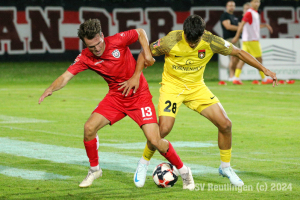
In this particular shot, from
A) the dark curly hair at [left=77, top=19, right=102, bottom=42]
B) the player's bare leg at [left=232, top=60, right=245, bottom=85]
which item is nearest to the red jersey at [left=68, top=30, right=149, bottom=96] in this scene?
the dark curly hair at [left=77, top=19, right=102, bottom=42]

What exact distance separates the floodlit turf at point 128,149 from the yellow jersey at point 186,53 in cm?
117

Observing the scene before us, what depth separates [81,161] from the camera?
724 centimetres

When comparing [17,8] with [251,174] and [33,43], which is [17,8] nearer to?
[33,43]

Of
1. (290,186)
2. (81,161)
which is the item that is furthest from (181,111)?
(290,186)

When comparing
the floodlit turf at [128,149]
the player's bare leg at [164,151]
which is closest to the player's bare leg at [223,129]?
the floodlit turf at [128,149]

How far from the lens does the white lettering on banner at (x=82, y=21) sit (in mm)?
24625

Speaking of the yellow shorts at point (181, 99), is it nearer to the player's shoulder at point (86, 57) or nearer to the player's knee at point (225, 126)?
the player's knee at point (225, 126)

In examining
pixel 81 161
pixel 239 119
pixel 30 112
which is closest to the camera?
pixel 81 161

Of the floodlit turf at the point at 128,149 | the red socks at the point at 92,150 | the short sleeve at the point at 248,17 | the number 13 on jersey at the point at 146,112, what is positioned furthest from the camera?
the short sleeve at the point at 248,17

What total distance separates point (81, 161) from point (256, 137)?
3083 mm

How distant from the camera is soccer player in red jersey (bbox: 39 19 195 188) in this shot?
6.05m

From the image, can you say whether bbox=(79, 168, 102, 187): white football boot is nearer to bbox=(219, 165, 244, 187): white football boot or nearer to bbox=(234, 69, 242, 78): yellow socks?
bbox=(219, 165, 244, 187): white football boot

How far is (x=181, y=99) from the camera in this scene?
21.5 feet

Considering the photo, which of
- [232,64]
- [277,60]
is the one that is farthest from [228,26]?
[277,60]
